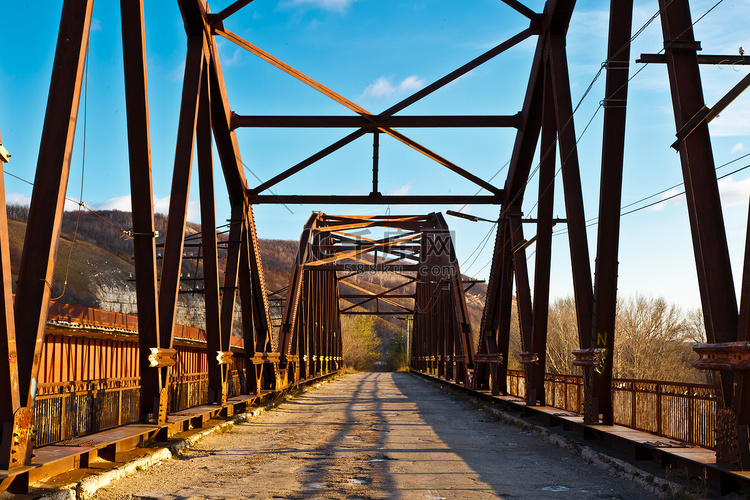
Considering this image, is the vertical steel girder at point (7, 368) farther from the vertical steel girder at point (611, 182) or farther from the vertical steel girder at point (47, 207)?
the vertical steel girder at point (611, 182)

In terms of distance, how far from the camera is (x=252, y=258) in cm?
1642

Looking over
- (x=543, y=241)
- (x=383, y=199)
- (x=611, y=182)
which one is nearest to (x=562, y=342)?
(x=383, y=199)

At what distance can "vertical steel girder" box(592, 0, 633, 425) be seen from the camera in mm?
8695

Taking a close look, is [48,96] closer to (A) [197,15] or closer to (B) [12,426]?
(B) [12,426]

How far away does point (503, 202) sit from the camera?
1711 cm

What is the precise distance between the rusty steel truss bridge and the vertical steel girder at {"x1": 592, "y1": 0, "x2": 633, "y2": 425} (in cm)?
2

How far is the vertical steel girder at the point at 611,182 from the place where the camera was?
28.5 ft

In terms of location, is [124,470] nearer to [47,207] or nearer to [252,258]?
[47,207]

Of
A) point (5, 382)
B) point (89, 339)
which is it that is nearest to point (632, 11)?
point (5, 382)

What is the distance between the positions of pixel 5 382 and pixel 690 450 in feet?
20.0

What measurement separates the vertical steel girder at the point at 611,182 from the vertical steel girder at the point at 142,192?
5588mm

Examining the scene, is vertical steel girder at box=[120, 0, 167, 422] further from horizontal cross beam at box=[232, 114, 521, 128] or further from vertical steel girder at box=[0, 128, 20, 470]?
horizontal cross beam at box=[232, 114, 521, 128]

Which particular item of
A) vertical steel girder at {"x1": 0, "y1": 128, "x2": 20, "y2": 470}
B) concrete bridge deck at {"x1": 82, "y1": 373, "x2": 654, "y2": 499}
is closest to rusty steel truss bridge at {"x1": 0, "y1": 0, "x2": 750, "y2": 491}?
vertical steel girder at {"x1": 0, "y1": 128, "x2": 20, "y2": 470}

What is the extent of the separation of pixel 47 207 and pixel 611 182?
21.4ft
